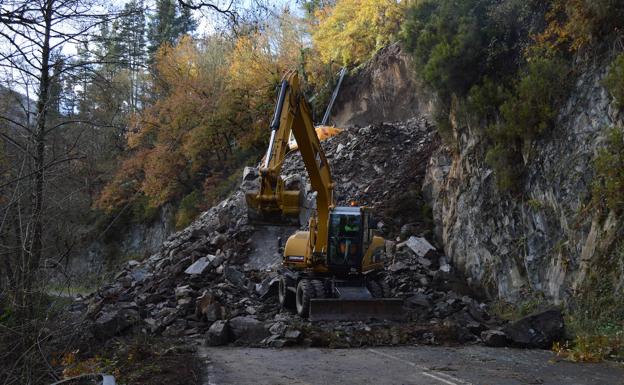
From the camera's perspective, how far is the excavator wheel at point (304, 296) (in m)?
13.2

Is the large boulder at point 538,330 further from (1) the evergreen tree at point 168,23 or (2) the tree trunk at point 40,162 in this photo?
(2) the tree trunk at point 40,162

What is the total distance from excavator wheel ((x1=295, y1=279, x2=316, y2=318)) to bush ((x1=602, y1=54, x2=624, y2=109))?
22.6 feet

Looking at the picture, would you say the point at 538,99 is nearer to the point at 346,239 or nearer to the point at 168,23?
the point at 346,239

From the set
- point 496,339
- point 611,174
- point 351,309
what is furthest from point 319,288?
point 611,174

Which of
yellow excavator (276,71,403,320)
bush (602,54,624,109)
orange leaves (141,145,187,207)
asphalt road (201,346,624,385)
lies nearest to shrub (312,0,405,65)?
orange leaves (141,145,187,207)

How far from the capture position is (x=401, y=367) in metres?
8.70

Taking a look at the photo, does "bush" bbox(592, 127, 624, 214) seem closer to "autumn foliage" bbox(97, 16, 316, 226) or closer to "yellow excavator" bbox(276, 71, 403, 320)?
"yellow excavator" bbox(276, 71, 403, 320)

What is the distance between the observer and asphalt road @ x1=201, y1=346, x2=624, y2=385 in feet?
25.2

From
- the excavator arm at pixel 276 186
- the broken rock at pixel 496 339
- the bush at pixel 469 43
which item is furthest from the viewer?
the bush at pixel 469 43

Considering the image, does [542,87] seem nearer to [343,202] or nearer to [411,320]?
[411,320]

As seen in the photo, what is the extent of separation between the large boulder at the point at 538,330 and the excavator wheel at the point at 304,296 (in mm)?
4220

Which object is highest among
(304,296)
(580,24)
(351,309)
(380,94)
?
(380,94)

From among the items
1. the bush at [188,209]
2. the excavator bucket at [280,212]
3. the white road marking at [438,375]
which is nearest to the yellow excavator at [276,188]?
the excavator bucket at [280,212]

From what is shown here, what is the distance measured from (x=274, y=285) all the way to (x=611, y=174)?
28.0 feet
